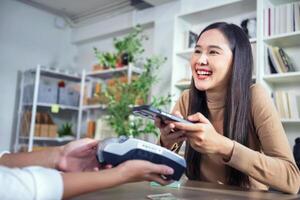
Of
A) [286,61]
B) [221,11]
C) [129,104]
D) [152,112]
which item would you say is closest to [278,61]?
[286,61]

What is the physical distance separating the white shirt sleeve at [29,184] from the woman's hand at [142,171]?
4.4 inches

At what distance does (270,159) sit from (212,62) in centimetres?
45

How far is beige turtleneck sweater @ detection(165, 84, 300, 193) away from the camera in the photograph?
3.02ft

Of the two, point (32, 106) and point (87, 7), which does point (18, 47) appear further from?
point (87, 7)

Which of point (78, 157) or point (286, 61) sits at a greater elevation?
point (286, 61)

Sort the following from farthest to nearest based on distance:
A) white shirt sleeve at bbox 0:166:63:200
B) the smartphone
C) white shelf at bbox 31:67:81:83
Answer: white shelf at bbox 31:67:81:83
the smartphone
white shirt sleeve at bbox 0:166:63:200

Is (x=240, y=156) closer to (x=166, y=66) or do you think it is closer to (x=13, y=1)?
(x=166, y=66)

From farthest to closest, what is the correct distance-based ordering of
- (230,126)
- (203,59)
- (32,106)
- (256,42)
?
(32,106), (256,42), (203,59), (230,126)

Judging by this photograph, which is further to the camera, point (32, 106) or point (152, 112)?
point (32, 106)

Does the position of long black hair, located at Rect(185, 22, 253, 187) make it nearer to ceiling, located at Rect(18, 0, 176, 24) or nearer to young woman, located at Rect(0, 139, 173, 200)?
young woman, located at Rect(0, 139, 173, 200)

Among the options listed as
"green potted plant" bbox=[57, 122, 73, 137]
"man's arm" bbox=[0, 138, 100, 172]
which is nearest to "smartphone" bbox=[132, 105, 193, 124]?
"man's arm" bbox=[0, 138, 100, 172]

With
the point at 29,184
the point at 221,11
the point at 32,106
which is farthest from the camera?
the point at 32,106

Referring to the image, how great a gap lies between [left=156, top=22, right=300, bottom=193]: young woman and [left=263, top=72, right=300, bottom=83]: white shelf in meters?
1.35

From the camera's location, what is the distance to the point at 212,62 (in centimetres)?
125
